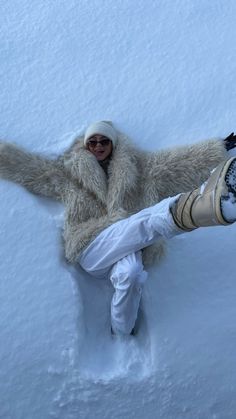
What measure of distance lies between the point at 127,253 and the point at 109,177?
37cm

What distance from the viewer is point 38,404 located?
154 cm

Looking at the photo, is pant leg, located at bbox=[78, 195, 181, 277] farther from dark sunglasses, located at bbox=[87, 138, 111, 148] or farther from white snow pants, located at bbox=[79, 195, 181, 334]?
dark sunglasses, located at bbox=[87, 138, 111, 148]

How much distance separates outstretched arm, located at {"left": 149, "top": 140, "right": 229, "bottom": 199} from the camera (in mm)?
1853

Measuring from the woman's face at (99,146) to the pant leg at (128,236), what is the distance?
33 cm

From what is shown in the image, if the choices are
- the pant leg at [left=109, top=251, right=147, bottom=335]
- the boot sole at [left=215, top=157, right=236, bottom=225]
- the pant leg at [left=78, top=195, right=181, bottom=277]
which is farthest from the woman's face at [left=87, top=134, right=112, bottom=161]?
the boot sole at [left=215, top=157, right=236, bottom=225]

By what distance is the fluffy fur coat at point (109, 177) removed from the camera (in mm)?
1825

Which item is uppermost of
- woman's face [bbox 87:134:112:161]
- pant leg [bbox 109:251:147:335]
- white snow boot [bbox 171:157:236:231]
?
woman's face [bbox 87:134:112:161]

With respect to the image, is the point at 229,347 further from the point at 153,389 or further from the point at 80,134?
the point at 80,134

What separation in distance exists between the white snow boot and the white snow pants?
62mm

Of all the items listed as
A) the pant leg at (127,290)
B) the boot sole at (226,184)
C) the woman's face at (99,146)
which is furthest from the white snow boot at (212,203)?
the woman's face at (99,146)

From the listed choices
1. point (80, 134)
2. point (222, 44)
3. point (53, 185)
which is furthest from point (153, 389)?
point (222, 44)

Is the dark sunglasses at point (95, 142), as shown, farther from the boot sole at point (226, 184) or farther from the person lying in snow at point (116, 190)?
the boot sole at point (226, 184)

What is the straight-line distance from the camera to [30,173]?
1.86 metres

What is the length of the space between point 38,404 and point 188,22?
5.95 feet
